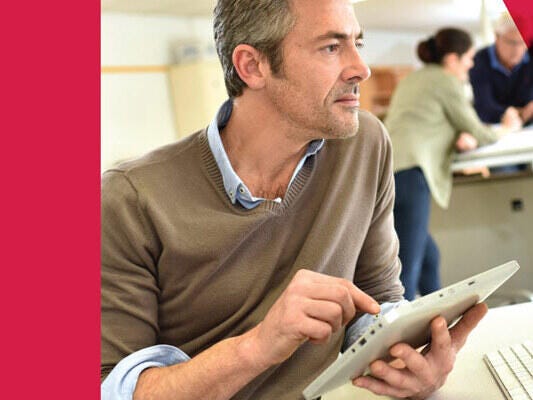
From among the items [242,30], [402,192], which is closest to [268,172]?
[242,30]

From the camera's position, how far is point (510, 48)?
367cm

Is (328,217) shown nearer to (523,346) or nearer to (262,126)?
(262,126)

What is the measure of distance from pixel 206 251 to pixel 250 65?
33 centimetres

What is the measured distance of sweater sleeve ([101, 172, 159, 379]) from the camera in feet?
3.17

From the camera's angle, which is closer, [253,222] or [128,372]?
[128,372]

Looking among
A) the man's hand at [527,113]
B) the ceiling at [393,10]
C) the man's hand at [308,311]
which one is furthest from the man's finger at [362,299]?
the ceiling at [393,10]

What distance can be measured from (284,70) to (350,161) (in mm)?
179

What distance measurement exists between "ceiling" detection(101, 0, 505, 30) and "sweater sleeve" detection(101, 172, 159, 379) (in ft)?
19.1

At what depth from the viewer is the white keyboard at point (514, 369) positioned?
791 mm

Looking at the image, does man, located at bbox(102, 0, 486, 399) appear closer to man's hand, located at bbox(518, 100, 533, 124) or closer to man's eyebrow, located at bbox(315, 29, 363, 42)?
man's eyebrow, located at bbox(315, 29, 363, 42)

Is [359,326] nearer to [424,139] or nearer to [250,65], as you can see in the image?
[250,65]

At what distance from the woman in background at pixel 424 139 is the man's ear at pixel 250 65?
1726 millimetres

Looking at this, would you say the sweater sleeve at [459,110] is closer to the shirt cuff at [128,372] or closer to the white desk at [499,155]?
the white desk at [499,155]

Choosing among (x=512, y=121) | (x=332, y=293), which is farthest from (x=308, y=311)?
(x=512, y=121)
